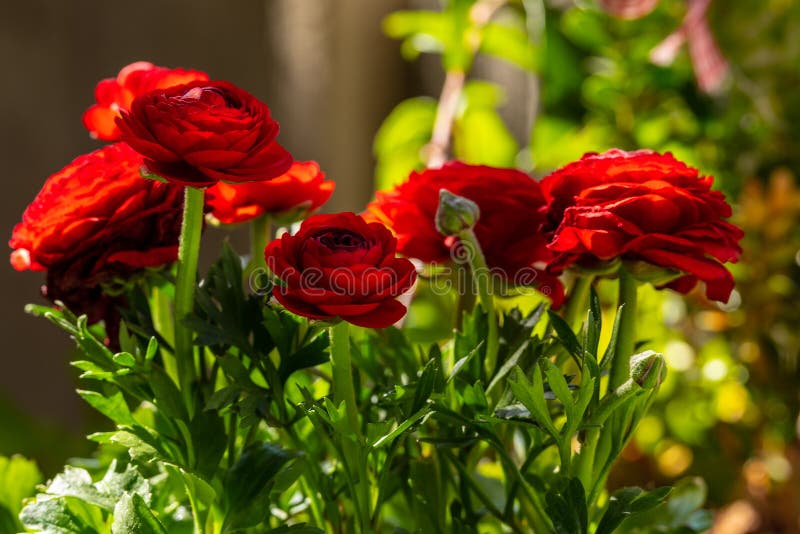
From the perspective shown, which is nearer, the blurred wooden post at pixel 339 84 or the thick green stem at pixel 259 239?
A: the thick green stem at pixel 259 239

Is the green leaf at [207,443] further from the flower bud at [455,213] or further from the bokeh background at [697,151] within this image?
the bokeh background at [697,151]

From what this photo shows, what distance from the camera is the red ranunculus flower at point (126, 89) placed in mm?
382

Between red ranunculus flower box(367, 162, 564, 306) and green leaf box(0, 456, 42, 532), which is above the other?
red ranunculus flower box(367, 162, 564, 306)

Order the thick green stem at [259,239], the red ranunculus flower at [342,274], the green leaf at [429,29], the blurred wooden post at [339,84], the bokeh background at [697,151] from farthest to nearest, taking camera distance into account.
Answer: the blurred wooden post at [339,84] < the green leaf at [429,29] < the bokeh background at [697,151] < the thick green stem at [259,239] < the red ranunculus flower at [342,274]

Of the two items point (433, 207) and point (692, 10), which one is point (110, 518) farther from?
point (692, 10)

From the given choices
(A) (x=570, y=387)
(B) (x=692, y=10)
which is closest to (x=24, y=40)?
(B) (x=692, y=10)

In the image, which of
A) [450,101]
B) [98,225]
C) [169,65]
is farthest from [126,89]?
[169,65]

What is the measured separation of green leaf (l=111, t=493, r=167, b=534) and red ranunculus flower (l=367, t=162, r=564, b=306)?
0.14 metres

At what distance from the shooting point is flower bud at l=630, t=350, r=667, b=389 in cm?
30

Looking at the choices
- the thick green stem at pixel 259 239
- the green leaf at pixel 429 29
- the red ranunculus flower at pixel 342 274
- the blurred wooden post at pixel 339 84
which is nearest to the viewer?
the red ranunculus flower at pixel 342 274

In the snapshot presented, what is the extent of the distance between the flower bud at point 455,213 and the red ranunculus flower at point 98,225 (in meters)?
0.11

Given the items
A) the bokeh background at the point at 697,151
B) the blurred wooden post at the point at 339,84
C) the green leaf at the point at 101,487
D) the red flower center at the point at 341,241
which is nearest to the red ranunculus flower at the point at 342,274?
the red flower center at the point at 341,241

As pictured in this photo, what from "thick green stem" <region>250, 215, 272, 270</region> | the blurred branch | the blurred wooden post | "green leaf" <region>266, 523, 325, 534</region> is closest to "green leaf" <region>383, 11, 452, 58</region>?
the blurred branch

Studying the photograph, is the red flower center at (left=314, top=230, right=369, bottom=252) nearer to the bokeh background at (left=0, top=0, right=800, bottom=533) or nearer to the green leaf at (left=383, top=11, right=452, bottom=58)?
the bokeh background at (left=0, top=0, right=800, bottom=533)
